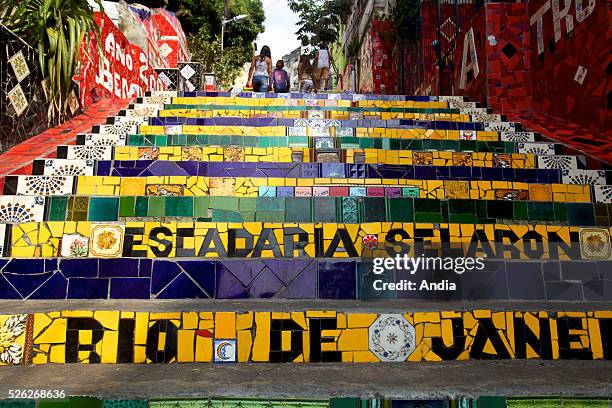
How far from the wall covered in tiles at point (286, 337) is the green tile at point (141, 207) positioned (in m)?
1.07

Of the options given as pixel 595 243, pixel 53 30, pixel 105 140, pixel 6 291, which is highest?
pixel 53 30

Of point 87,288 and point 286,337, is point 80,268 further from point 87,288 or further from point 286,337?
point 286,337

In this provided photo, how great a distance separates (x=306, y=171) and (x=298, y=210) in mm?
744

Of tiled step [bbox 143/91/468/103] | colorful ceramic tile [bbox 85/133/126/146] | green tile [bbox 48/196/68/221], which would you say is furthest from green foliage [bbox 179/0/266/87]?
green tile [bbox 48/196/68/221]

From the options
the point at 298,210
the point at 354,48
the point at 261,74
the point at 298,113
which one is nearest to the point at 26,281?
the point at 298,210

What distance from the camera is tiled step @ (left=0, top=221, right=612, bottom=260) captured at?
2.36m

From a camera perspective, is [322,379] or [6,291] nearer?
[322,379]

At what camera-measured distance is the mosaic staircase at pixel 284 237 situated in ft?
5.57

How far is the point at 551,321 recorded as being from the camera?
1.76m

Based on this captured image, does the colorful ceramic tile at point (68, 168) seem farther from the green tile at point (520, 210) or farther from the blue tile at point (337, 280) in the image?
the green tile at point (520, 210)

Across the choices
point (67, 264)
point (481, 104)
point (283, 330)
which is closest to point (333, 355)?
point (283, 330)

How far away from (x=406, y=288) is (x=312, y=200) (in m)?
0.89

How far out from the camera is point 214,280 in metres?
2.11

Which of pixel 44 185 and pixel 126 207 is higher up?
pixel 44 185
